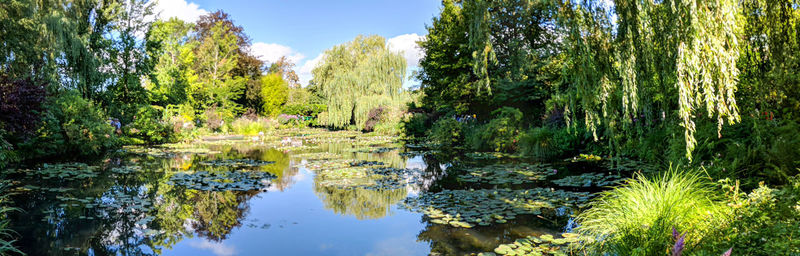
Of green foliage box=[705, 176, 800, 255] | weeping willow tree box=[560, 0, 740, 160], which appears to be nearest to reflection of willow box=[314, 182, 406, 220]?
weeping willow tree box=[560, 0, 740, 160]

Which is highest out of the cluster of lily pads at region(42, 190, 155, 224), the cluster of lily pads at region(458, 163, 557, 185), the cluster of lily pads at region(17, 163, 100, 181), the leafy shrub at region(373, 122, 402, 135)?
the leafy shrub at region(373, 122, 402, 135)

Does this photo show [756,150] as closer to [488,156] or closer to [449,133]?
[488,156]

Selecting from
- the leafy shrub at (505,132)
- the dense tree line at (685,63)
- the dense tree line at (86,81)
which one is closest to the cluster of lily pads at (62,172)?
the dense tree line at (86,81)

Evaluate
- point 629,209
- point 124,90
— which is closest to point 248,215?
point 629,209

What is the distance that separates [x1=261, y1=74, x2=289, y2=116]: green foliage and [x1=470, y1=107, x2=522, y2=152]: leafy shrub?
2242 centimetres

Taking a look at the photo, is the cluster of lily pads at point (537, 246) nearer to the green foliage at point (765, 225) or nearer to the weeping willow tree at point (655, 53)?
the green foliage at point (765, 225)

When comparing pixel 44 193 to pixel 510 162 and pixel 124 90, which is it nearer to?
pixel 510 162

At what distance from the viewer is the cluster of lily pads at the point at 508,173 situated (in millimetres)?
6797

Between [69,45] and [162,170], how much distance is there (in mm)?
8944

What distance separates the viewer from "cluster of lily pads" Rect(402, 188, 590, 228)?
14.9ft

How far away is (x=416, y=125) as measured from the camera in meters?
20.5

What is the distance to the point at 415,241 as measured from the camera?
3990mm

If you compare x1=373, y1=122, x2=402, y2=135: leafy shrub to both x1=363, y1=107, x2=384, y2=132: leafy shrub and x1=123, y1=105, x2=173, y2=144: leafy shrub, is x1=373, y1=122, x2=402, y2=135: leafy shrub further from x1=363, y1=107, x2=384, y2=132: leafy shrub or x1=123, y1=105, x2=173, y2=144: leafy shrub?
x1=123, y1=105, x2=173, y2=144: leafy shrub

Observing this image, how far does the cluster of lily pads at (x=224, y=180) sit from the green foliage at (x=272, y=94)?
2383 centimetres
